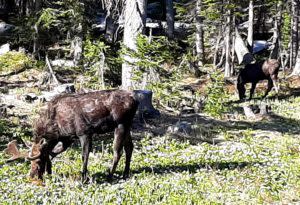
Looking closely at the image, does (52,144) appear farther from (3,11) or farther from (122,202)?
(3,11)

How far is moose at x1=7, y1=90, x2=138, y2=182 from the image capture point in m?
8.70

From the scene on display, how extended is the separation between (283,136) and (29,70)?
1595 cm

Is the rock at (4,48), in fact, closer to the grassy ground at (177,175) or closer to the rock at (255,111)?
the rock at (255,111)

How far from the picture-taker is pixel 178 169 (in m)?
9.80

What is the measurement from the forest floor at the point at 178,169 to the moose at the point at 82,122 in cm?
54

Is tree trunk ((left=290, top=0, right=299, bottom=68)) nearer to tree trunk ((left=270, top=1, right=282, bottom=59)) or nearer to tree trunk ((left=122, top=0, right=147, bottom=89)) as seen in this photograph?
tree trunk ((left=270, top=1, right=282, bottom=59))

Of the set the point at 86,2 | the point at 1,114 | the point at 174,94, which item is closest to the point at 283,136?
the point at 174,94

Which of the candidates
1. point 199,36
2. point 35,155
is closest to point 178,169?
point 35,155

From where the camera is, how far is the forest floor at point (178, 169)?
7.99 m

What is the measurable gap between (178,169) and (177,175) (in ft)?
2.01

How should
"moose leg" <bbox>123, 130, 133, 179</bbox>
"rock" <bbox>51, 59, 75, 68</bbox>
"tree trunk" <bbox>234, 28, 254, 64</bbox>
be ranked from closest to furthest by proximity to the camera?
"moose leg" <bbox>123, 130, 133, 179</bbox>
"rock" <bbox>51, 59, 75, 68</bbox>
"tree trunk" <bbox>234, 28, 254, 64</bbox>

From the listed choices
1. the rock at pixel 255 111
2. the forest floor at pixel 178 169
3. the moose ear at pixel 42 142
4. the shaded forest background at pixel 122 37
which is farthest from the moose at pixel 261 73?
the moose ear at pixel 42 142

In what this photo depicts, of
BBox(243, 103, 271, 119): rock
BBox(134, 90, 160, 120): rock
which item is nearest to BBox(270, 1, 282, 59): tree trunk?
BBox(243, 103, 271, 119): rock

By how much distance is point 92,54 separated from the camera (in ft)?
55.3
